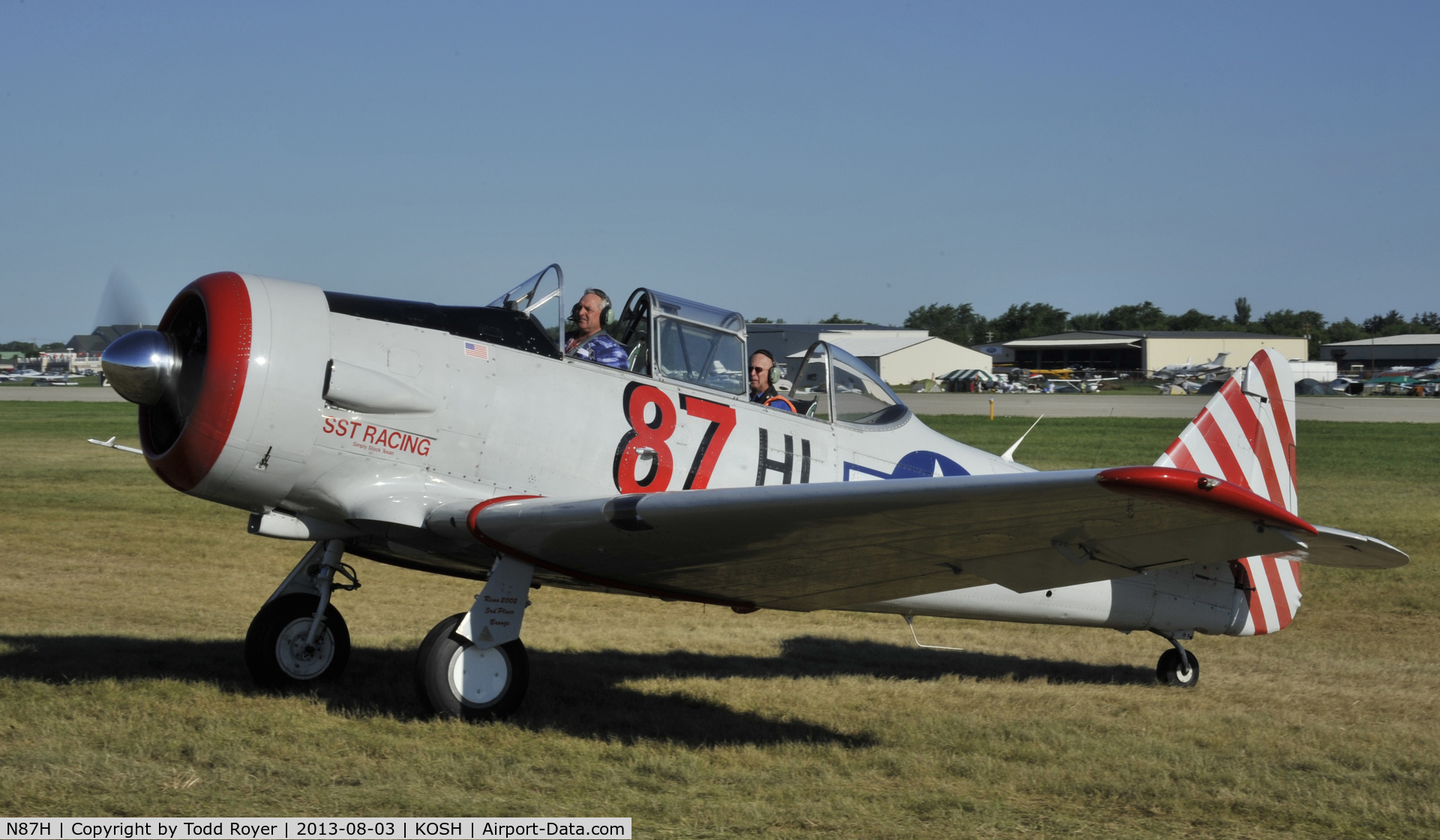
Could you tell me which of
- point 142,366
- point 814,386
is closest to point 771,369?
point 814,386

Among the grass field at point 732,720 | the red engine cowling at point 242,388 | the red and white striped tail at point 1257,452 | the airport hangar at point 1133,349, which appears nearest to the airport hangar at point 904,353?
the airport hangar at point 1133,349

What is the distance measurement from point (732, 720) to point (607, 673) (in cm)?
142

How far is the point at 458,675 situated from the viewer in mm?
5523

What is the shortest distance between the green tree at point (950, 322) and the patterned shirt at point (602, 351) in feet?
452

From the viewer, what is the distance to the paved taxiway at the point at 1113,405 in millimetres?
39625

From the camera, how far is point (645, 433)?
6.02 m

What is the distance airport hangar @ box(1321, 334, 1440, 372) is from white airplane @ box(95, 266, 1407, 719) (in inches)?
3929

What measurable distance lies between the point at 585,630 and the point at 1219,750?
489cm

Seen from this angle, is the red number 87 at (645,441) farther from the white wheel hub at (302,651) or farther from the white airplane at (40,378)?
the white airplane at (40,378)

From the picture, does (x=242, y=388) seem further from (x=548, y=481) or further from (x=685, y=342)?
(x=685, y=342)

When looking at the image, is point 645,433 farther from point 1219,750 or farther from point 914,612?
point 1219,750

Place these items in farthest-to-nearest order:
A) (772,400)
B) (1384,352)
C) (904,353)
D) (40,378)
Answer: (1384,352), (904,353), (40,378), (772,400)

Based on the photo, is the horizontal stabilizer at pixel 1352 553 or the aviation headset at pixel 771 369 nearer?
the horizontal stabilizer at pixel 1352 553

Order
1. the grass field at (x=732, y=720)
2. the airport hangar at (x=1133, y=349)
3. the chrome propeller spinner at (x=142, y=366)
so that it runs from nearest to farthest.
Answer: the grass field at (x=732, y=720) < the chrome propeller spinner at (x=142, y=366) < the airport hangar at (x=1133, y=349)
